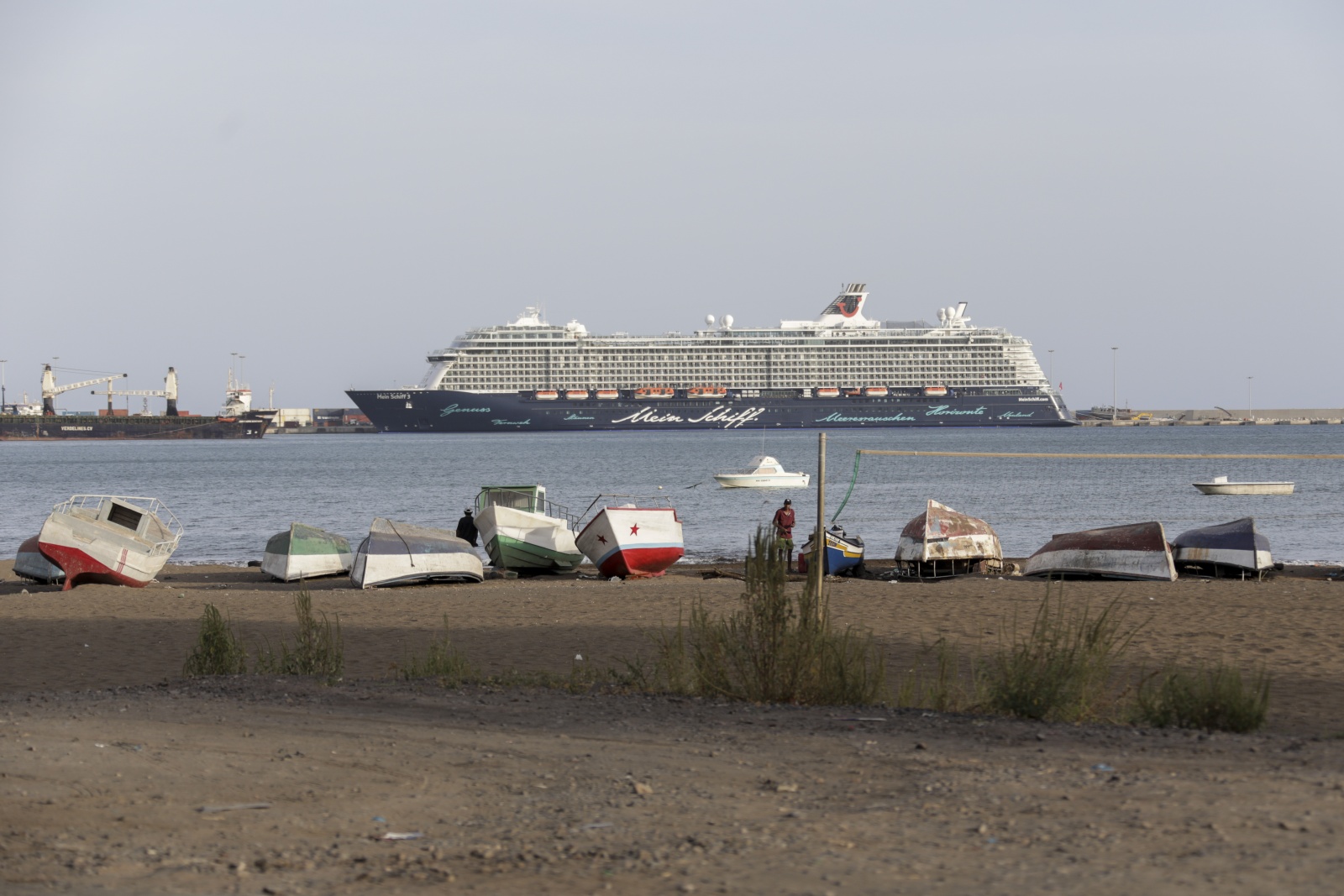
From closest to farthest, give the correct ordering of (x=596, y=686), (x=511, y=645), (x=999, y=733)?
(x=999, y=733) → (x=596, y=686) → (x=511, y=645)

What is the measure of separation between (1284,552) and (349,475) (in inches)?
1608

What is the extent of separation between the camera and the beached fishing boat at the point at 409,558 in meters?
17.8

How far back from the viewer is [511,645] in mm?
11766

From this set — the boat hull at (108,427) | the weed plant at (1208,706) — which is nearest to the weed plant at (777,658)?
the weed plant at (1208,706)

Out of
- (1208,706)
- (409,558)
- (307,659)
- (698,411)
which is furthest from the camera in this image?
(698,411)

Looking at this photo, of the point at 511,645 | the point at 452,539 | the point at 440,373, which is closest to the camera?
the point at 511,645

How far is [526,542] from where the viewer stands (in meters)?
20.8

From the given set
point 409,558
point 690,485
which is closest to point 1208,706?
point 409,558

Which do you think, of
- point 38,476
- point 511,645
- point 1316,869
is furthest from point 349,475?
point 1316,869

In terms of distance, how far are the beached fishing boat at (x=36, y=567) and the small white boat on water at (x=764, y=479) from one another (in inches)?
1049

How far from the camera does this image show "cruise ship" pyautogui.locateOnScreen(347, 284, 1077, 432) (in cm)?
10956

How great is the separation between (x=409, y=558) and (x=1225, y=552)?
11608 mm

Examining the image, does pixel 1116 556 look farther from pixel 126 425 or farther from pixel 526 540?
pixel 126 425

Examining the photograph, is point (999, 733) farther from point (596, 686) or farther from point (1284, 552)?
point (1284, 552)
